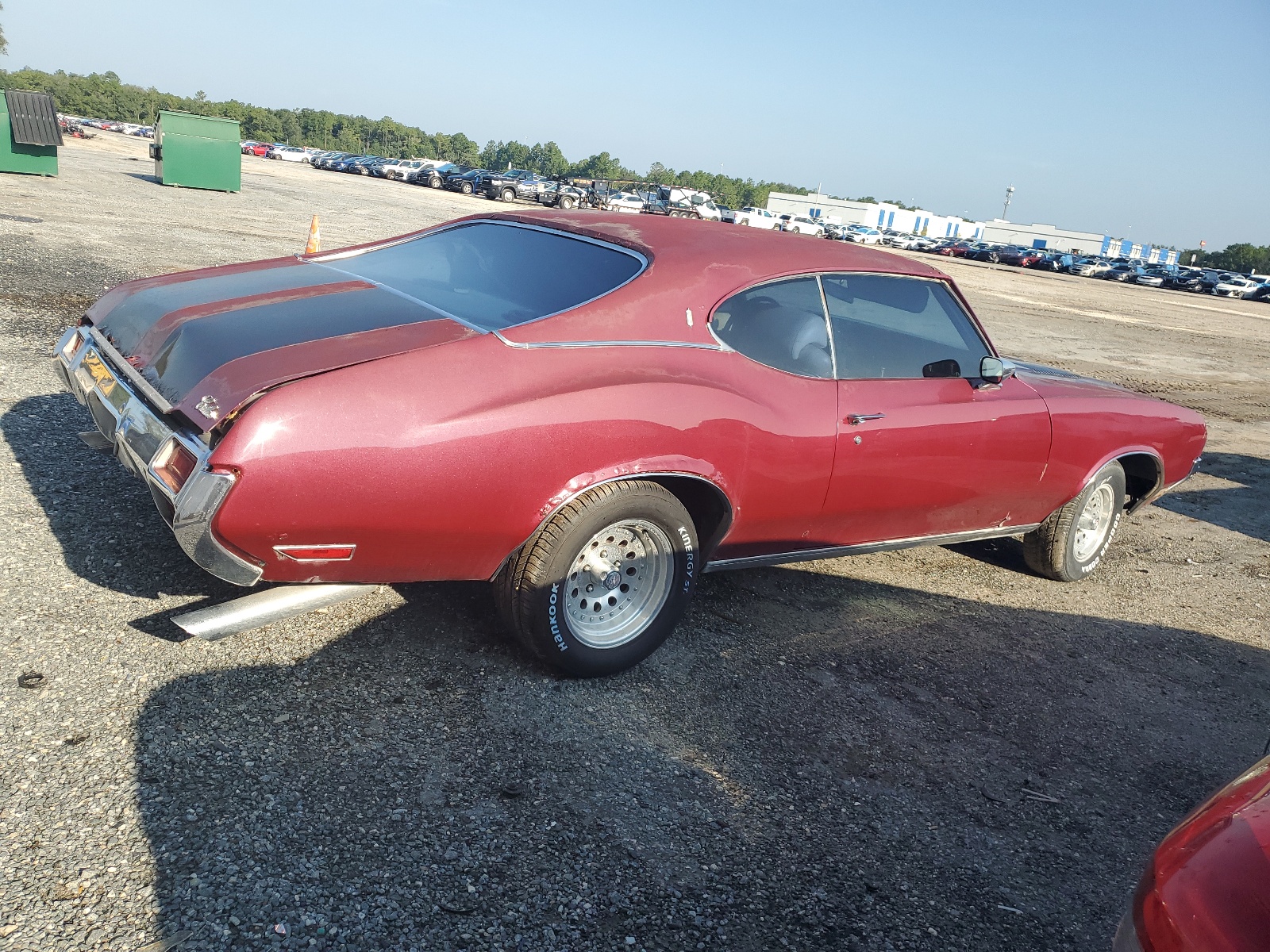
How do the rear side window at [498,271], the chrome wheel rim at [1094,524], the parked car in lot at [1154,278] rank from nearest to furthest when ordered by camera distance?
1. the rear side window at [498,271]
2. the chrome wheel rim at [1094,524]
3. the parked car in lot at [1154,278]

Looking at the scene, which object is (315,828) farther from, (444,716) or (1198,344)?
Result: (1198,344)

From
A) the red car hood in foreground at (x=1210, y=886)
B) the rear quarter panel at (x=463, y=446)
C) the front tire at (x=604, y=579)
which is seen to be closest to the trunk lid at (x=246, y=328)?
the rear quarter panel at (x=463, y=446)

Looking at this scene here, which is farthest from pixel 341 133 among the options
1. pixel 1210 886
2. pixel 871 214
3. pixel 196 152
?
pixel 1210 886

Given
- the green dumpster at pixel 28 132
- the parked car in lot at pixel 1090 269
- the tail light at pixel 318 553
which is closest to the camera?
the tail light at pixel 318 553

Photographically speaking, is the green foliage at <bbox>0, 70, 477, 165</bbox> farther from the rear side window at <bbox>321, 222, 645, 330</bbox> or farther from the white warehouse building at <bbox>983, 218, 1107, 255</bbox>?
the rear side window at <bbox>321, 222, 645, 330</bbox>

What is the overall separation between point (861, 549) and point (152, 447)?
276 cm

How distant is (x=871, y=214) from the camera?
12538 centimetres

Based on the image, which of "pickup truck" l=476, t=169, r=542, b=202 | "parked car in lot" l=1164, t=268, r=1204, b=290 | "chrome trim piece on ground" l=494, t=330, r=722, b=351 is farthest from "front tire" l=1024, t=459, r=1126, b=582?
"parked car in lot" l=1164, t=268, r=1204, b=290

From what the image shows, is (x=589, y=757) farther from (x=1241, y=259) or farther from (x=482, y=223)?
(x=1241, y=259)

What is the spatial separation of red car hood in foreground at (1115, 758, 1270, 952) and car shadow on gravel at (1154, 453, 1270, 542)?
566 centimetres

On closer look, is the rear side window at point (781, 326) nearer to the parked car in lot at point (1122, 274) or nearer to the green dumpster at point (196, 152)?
the green dumpster at point (196, 152)

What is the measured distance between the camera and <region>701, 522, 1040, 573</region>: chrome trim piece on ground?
12.3 feet

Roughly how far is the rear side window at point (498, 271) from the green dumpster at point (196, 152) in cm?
2169

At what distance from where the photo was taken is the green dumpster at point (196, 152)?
22.9 meters
